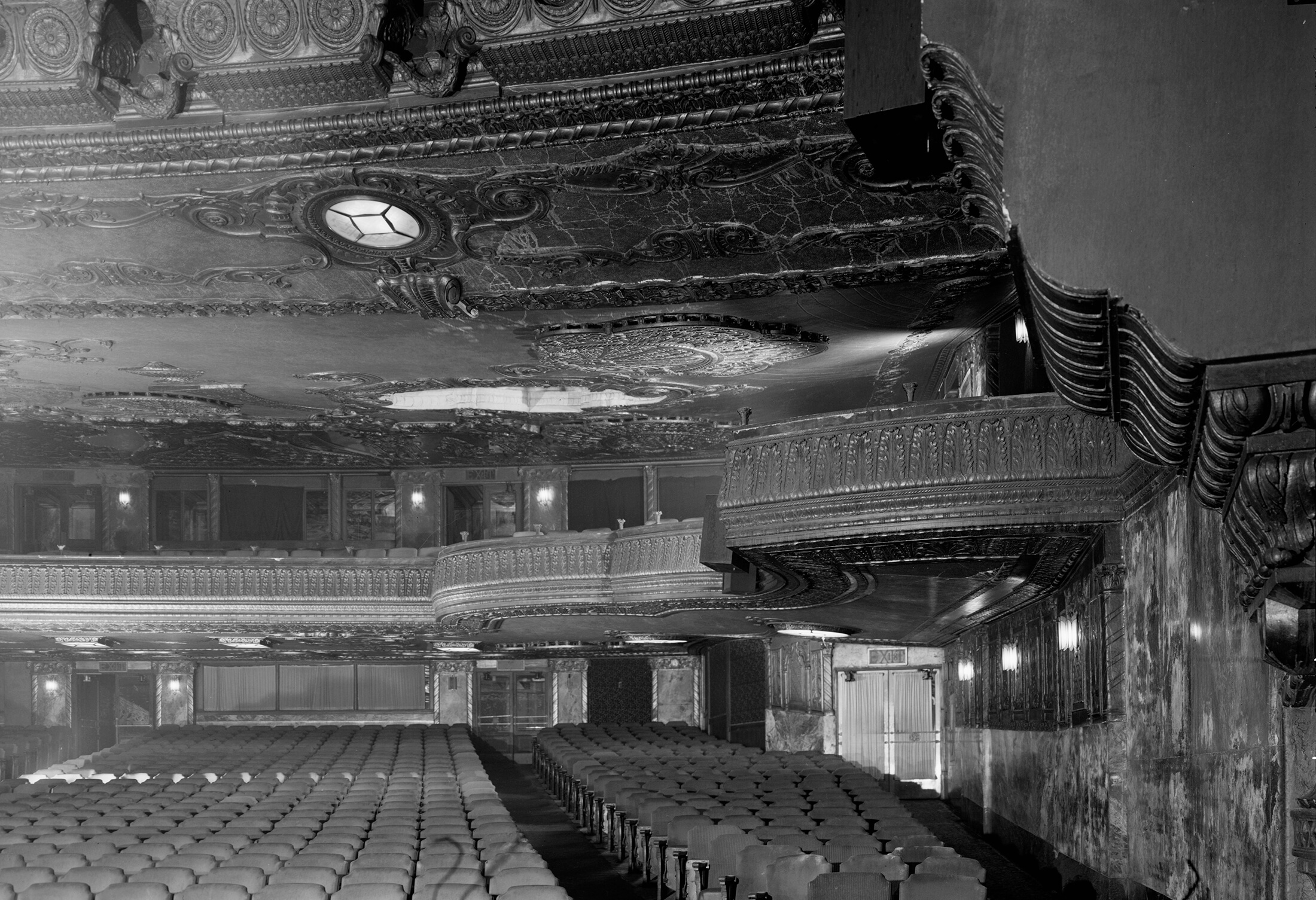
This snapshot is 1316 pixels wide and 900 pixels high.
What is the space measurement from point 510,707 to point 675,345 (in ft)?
64.3

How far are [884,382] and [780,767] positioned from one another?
233 inches

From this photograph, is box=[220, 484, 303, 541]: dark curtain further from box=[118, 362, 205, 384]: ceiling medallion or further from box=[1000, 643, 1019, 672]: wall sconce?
box=[1000, 643, 1019, 672]: wall sconce

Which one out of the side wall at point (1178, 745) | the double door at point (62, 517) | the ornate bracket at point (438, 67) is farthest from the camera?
the double door at point (62, 517)

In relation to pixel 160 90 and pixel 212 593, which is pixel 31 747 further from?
pixel 160 90

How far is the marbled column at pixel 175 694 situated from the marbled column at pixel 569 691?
9.49 metres

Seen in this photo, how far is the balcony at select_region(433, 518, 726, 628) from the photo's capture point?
15.0 meters

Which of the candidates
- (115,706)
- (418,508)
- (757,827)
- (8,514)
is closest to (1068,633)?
(757,827)

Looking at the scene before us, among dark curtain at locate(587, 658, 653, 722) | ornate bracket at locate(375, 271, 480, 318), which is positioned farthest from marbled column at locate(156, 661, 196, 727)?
ornate bracket at locate(375, 271, 480, 318)

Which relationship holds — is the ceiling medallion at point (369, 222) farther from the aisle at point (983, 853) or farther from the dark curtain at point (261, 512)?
the dark curtain at point (261, 512)

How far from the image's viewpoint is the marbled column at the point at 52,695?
1206 inches

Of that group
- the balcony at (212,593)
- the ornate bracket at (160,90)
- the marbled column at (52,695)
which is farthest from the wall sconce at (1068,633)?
the marbled column at (52,695)

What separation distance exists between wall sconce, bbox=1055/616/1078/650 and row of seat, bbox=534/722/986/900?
7.06ft

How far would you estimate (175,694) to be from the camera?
3152 cm

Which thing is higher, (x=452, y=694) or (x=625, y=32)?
(x=625, y=32)
